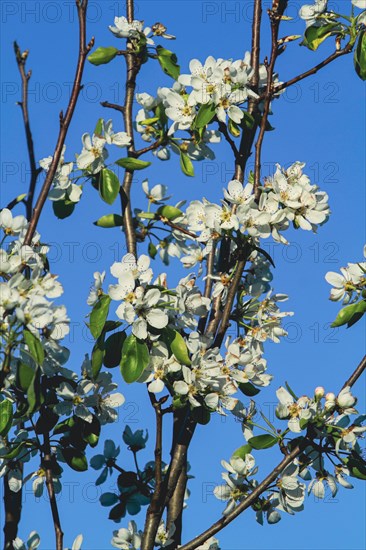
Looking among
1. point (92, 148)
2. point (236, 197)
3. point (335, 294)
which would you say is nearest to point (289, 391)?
point (335, 294)

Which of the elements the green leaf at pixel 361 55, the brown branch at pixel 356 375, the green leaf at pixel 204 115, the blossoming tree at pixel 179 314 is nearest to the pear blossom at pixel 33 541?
the blossoming tree at pixel 179 314

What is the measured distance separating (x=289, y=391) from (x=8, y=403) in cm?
101

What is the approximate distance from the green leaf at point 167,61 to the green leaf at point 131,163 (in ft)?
1.64

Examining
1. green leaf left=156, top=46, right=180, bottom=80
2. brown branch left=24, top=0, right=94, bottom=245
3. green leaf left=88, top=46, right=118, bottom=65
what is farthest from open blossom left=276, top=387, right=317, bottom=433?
green leaf left=88, top=46, right=118, bottom=65

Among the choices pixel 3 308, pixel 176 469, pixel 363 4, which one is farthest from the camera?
pixel 363 4

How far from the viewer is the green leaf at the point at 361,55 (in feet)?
11.5

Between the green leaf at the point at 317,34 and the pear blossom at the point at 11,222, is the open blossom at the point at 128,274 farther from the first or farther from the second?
the green leaf at the point at 317,34

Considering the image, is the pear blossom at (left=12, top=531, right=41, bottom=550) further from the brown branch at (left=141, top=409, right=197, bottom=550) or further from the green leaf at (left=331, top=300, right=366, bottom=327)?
the green leaf at (left=331, top=300, right=366, bottom=327)

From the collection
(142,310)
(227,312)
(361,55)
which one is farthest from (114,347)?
(361,55)

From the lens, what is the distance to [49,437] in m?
3.11

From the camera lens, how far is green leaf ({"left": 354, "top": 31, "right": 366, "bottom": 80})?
3.51 meters

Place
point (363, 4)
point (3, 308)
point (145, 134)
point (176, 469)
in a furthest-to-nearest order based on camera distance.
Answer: point (145, 134), point (363, 4), point (176, 469), point (3, 308)

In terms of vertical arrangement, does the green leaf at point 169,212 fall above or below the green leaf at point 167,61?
below

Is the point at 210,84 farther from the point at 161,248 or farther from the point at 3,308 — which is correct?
the point at 3,308
